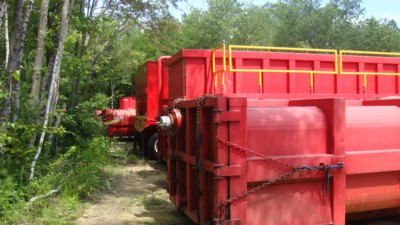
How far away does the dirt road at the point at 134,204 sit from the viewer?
5.88 m

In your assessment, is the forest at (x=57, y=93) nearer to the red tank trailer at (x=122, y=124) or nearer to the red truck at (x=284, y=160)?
the red tank trailer at (x=122, y=124)

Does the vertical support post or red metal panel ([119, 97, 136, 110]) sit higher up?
red metal panel ([119, 97, 136, 110])

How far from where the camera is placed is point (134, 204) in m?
6.90

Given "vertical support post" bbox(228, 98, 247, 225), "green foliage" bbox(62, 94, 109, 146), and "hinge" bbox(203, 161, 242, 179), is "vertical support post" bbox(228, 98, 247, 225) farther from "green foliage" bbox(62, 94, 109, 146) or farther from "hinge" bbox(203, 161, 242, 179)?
"green foliage" bbox(62, 94, 109, 146)

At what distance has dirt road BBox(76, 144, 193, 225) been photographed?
588cm

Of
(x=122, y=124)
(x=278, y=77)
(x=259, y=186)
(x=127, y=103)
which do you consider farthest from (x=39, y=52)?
(x=127, y=103)

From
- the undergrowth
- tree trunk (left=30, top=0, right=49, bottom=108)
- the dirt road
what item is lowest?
the dirt road

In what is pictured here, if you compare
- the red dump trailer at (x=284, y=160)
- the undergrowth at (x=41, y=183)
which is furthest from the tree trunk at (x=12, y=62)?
the red dump trailer at (x=284, y=160)

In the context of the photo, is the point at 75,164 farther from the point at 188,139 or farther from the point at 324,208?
the point at 324,208

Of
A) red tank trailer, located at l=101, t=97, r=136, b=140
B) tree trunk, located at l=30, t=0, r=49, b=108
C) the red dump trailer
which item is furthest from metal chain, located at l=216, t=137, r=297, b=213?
red tank trailer, located at l=101, t=97, r=136, b=140

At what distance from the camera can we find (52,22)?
1105cm

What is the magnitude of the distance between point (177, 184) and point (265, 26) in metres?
34.5

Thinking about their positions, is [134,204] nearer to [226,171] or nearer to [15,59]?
[15,59]

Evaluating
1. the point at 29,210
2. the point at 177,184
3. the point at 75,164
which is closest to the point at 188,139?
the point at 177,184
